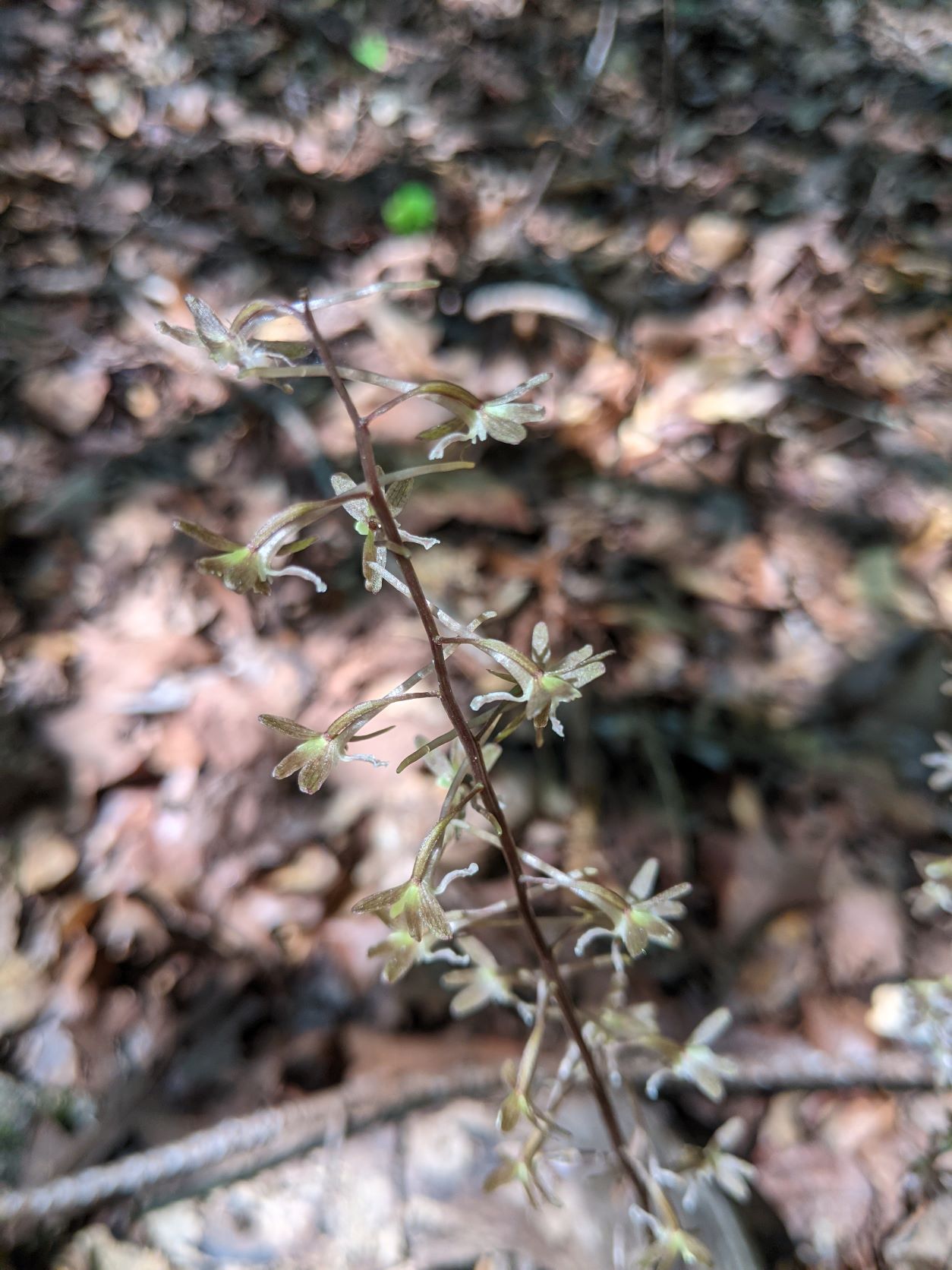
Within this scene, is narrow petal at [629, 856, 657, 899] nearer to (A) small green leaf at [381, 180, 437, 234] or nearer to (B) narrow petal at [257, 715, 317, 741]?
(B) narrow petal at [257, 715, 317, 741]

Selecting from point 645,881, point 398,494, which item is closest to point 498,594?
point 645,881

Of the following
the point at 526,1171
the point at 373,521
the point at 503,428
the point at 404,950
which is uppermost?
the point at 503,428

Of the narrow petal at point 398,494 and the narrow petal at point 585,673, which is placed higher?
the narrow petal at point 398,494

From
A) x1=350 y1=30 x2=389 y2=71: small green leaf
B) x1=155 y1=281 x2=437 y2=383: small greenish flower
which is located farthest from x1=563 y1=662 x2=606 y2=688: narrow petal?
x1=350 y1=30 x2=389 y2=71: small green leaf

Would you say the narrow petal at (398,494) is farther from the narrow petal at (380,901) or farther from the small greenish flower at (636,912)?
the small greenish flower at (636,912)

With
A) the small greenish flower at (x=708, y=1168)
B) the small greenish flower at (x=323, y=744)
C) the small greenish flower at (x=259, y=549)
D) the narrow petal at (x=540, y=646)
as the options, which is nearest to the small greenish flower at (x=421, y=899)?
the small greenish flower at (x=323, y=744)

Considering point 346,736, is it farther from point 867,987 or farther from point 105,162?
point 105,162

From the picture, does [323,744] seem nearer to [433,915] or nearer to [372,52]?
[433,915]
